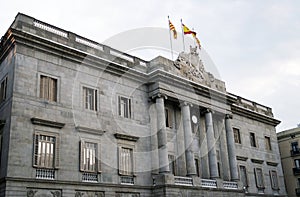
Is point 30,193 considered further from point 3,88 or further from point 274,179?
point 274,179

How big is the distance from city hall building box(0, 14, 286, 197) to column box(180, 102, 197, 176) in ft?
0.27

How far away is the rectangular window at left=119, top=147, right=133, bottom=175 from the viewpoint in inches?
974

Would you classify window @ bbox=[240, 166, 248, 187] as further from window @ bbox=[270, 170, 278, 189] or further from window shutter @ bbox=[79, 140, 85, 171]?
window shutter @ bbox=[79, 140, 85, 171]

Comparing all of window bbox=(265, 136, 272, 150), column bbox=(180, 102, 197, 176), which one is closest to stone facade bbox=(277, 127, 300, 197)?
window bbox=(265, 136, 272, 150)

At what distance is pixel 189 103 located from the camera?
29.4 meters

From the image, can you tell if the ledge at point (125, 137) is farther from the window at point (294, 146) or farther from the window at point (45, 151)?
the window at point (294, 146)

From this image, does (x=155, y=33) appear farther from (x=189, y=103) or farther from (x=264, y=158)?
(x=264, y=158)

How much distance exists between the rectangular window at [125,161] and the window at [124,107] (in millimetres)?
2632

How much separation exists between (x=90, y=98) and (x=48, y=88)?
325 centimetres

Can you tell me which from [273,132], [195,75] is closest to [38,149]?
[195,75]

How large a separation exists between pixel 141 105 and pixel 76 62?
20.8 feet

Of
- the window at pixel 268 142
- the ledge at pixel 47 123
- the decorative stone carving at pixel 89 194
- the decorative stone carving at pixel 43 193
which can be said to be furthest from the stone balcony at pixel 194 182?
the window at pixel 268 142

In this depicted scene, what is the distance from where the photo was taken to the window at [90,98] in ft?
80.1

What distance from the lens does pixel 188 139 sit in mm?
28078
